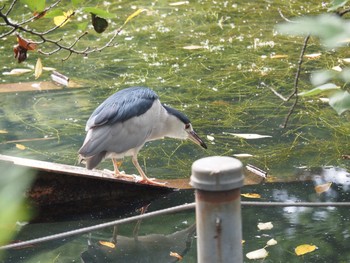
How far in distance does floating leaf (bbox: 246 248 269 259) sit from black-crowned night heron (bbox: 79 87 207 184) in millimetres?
936

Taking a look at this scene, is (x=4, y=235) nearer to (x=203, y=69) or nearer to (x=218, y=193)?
(x=218, y=193)

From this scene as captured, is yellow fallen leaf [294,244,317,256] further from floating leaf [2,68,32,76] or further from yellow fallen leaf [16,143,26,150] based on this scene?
floating leaf [2,68,32,76]

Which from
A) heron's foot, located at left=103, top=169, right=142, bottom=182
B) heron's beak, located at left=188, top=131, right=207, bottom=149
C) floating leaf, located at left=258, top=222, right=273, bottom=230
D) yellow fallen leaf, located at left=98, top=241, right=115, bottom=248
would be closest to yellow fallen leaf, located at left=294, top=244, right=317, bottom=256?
floating leaf, located at left=258, top=222, right=273, bottom=230

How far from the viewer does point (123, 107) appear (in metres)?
4.09

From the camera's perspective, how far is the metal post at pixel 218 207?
1623 millimetres

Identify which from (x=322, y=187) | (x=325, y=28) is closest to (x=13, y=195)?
(x=325, y=28)

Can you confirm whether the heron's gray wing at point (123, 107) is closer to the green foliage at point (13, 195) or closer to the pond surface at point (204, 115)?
the pond surface at point (204, 115)

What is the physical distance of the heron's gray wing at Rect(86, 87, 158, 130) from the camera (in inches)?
158

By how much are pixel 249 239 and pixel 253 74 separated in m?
2.91

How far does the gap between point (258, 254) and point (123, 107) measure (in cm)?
124

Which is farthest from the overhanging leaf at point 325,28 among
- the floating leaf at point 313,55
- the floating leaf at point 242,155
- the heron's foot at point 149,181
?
the floating leaf at point 313,55

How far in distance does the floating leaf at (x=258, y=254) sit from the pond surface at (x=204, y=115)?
0.03 meters

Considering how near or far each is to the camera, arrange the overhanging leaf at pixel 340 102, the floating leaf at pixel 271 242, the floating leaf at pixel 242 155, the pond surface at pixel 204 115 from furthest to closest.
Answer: the floating leaf at pixel 242 155, the pond surface at pixel 204 115, the floating leaf at pixel 271 242, the overhanging leaf at pixel 340 102

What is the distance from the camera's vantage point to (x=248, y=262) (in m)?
3.22
